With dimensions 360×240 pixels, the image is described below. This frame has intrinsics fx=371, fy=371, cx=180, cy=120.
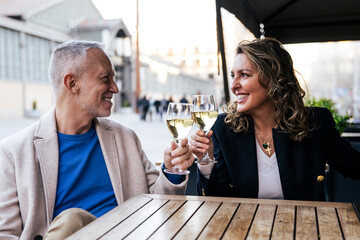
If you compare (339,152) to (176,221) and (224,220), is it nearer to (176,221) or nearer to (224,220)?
(224,220)

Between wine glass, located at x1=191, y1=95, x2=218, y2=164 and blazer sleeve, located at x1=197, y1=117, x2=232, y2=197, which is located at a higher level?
wine glass, located at x1=191, y1=95, x2=218, y2=164

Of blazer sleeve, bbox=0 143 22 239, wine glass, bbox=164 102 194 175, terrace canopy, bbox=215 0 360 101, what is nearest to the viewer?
wine glass, bbox=164 102 194 175

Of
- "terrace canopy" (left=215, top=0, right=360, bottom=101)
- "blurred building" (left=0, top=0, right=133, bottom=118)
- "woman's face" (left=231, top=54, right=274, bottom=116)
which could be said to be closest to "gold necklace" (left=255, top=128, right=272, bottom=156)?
"woman's face" (left=231, top=54, right=274, bottom=116)

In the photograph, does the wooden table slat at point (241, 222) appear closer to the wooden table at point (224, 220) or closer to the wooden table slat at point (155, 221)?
the wooden table at point (224, 220)

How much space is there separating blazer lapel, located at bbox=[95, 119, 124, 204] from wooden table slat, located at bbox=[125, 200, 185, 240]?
0.45 metres

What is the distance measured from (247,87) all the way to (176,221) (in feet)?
2.97

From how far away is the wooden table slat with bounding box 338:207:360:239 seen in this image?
1073mm

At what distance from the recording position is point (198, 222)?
120 cm

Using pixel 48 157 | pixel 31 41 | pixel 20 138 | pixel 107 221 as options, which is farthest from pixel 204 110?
pixel 31 41

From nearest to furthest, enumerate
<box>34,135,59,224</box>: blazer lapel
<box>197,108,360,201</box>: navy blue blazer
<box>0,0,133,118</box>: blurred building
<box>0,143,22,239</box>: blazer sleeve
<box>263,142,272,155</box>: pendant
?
<box>0,143,22,239</box>: blazer sleeve < <box>34,135,59,224</box>: blazer lapel < <box>197,108,360,201</box>: navy blue blazer < <box>263,142,272,155</box>: pendant < <box>0,0,133,118</box>: blurred building

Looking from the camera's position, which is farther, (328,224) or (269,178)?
(269,178)

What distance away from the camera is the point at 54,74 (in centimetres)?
194

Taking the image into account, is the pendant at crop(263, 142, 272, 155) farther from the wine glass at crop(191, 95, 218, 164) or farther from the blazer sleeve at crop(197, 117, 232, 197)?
the wine glass at crop(191, 95, 218, 164)

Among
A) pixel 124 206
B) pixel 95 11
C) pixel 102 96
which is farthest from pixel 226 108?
pixel 95 11
